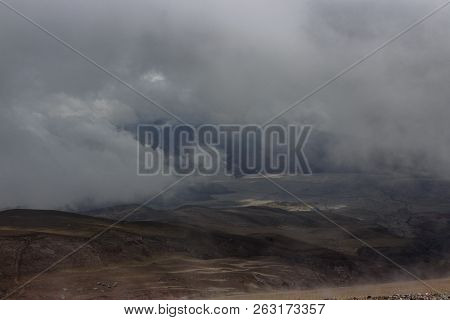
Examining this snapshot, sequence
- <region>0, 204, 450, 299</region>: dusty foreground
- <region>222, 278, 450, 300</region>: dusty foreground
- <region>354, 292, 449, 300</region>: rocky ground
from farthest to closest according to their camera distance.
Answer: <region>0, 204, 450, 299</region>: dusty foreground, <region>222, 278, 450, 300</region>: dusty foreground, <region>354, 292, 449, 300</region>: rocky ground

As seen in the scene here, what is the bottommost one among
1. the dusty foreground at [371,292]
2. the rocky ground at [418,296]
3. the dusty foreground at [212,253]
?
the dusty foreground at [371,292]

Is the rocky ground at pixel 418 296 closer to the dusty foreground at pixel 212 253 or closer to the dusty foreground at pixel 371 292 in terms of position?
the dusty foreground at pixel 371 292

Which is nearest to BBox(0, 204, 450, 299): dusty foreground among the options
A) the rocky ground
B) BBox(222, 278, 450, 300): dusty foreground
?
BBox(222, 278, 450, 300): dusty foreground

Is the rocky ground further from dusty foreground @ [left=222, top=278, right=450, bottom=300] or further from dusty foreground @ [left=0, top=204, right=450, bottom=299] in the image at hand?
dusty foreground @ [left=0, top=204, right=450, bottom=299]

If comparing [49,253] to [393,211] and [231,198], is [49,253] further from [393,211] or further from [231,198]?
[393,211]

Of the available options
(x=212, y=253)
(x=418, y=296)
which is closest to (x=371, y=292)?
(x=418, y=296)

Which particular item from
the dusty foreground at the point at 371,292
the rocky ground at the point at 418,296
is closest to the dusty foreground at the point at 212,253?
the dusty foreground at the point at 371,292

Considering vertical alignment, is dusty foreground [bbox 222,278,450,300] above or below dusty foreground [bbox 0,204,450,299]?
below
